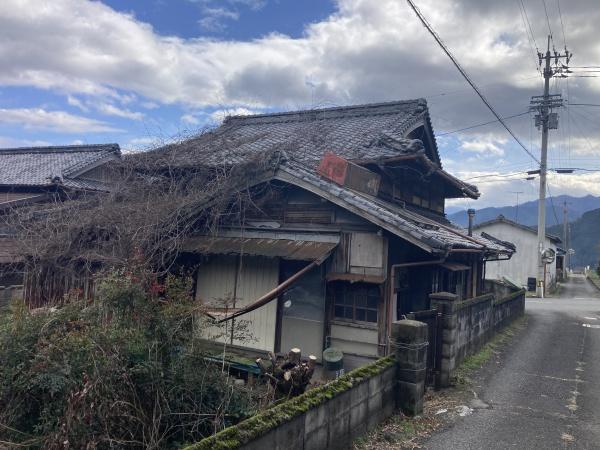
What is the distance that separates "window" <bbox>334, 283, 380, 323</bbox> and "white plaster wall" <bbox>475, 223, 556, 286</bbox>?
29261 millimetres

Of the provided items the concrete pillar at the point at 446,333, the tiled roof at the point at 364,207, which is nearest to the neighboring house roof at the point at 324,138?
the tiled roof at the point at 364,207

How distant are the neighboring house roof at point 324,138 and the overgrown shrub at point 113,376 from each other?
6.64 meters

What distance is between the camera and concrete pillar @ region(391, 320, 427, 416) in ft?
24.0

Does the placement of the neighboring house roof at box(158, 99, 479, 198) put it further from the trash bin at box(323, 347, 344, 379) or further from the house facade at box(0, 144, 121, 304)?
the house facade at box(0, 144, 121, 304)

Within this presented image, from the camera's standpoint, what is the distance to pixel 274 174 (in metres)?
10.7

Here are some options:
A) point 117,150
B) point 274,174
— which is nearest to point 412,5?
point 274,174

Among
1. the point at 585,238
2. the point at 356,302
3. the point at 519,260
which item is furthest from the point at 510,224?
the point at 585,238

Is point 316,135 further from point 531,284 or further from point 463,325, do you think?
point 531,284

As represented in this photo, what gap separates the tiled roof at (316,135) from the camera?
41.9 ft

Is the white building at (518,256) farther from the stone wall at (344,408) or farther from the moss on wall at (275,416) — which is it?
the moss on wall at (275,416)

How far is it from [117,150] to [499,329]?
77.4 ft

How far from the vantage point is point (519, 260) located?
118 feet

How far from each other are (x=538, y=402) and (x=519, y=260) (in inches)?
1203

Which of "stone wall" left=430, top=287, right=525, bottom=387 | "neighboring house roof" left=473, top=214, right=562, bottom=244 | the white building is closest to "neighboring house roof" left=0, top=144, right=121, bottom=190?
"stone wall" left=430, top=287, right=525, bottom=387
